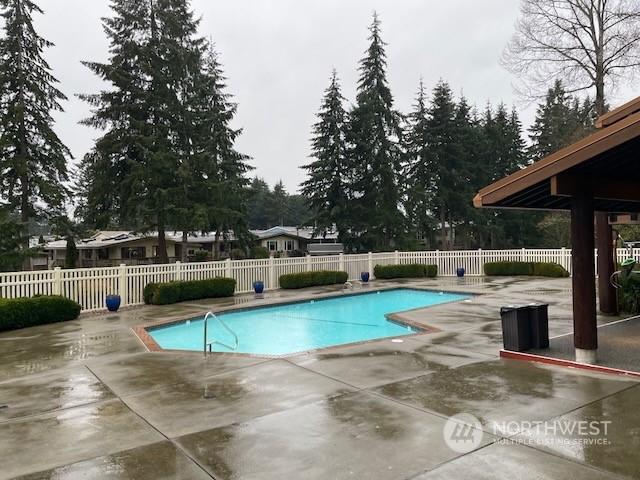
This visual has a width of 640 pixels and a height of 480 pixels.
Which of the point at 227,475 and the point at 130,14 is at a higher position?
the point at 130,14

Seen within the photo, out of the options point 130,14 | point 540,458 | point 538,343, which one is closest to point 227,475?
point 540,458

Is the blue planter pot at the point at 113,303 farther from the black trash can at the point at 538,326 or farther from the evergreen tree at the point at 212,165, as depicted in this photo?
the black trash can at the point at 538,326

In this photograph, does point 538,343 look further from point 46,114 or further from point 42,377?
point 46,114

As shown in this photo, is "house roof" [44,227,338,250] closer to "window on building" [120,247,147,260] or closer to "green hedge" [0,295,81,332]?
"window on building" [120,247,147,260]

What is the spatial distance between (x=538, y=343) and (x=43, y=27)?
79.5 ft

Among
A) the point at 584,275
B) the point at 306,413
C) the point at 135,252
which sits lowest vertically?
the point at 306,413

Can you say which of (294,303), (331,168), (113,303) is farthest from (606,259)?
(331,168)

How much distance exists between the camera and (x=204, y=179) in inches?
928

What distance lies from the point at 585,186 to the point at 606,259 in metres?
4.69

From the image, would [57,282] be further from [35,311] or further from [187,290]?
[187,290]

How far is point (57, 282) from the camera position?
11.7 m

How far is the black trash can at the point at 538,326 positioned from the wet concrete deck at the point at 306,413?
2.19ft

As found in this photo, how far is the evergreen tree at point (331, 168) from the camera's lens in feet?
98.5

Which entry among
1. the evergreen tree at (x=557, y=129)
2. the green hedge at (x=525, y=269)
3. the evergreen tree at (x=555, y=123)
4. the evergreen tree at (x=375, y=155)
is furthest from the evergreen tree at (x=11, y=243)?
the evergreen tree at (x=555, y=123)
